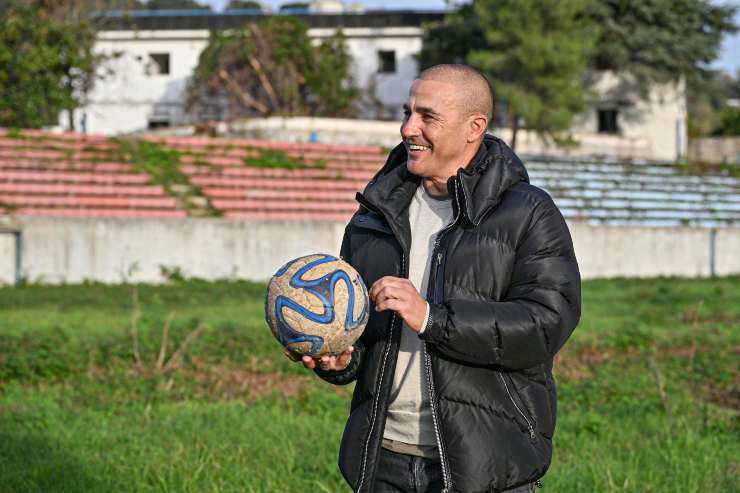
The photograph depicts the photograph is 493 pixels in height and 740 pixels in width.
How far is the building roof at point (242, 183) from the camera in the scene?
23.6m

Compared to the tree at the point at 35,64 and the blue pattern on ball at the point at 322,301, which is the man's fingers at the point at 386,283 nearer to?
the blue pattern on ball at the point at 322,301

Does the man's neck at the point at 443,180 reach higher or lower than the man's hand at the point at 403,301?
higher

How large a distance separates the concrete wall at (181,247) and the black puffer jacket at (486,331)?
1800cm

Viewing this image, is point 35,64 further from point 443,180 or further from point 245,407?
point 443,180

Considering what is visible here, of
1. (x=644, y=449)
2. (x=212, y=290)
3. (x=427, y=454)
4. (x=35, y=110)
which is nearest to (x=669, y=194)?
(x=212, y=290)

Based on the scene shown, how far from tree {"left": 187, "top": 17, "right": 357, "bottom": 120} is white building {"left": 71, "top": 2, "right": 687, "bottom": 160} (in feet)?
10.3

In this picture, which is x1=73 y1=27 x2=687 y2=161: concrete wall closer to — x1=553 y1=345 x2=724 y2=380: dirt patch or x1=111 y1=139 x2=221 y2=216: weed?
x1=111 y1=139 x2=221 y2=216: weed

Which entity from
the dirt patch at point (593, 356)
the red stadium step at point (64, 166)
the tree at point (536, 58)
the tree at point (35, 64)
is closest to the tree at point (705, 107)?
the tree at point (536, 58)

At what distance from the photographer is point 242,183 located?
2589 cm

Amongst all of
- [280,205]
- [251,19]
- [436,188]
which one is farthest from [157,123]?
[436,188]

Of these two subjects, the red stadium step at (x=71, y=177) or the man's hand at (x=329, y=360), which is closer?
the man's hand at (x=329, y=360)

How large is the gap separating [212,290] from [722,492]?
14523mm

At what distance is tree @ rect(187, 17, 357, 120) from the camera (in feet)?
137

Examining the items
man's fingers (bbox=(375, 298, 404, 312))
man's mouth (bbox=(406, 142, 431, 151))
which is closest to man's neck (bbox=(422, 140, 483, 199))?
man's mouth (bbox=(406, 142, 431, 151))
